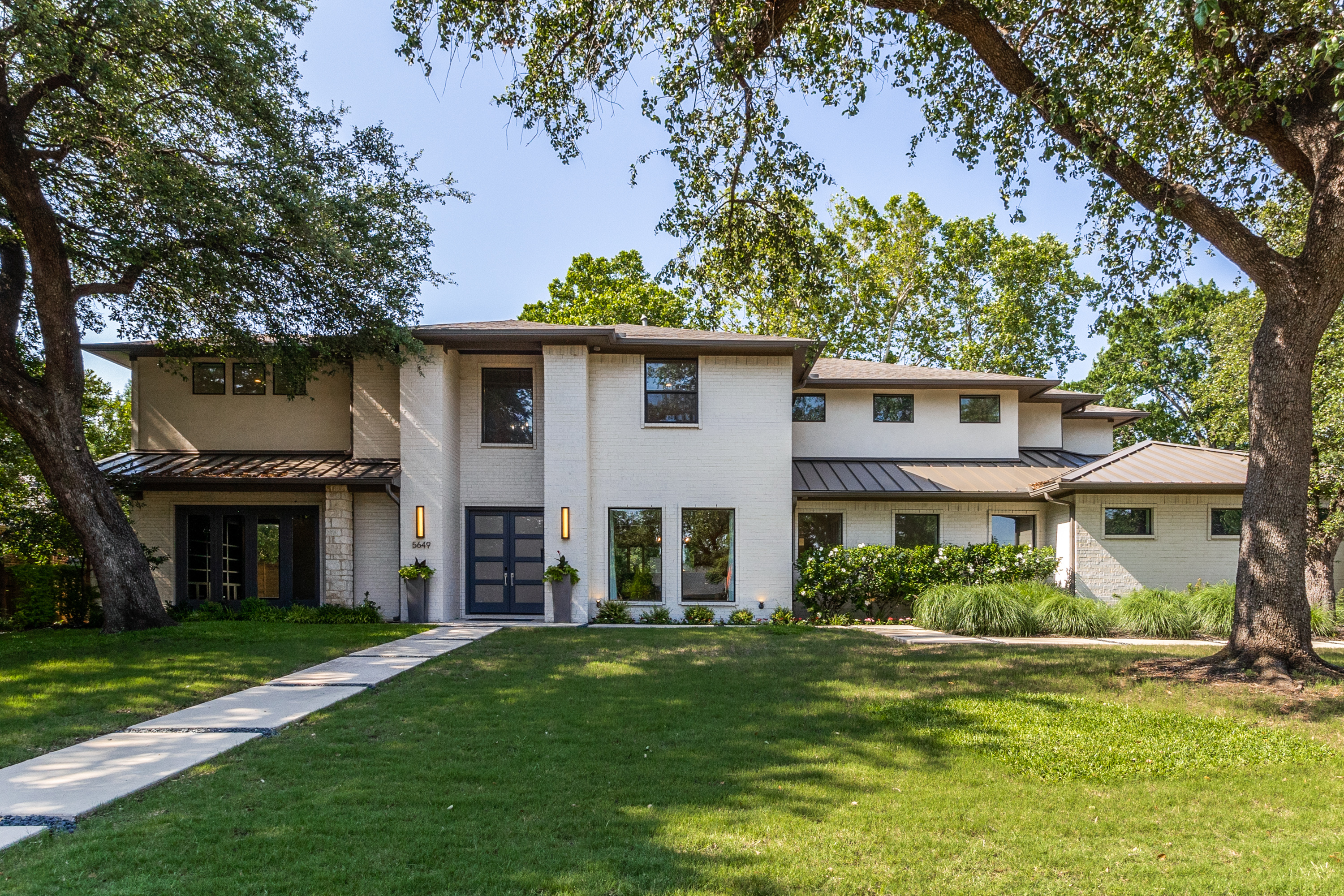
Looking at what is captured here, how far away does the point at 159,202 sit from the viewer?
10133mm

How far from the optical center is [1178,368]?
33.5 meters

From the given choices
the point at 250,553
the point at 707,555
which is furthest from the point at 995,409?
the point at 250,553

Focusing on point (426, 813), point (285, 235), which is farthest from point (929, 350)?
point (426, 813)

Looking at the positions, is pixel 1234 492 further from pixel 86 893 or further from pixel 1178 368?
pixel 1178 368

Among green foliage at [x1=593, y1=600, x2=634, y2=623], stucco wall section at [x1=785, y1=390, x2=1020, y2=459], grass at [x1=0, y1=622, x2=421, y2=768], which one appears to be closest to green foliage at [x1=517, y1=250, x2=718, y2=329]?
stucco wall section at [x1=785, y1=390, x2=1020, y2=459]

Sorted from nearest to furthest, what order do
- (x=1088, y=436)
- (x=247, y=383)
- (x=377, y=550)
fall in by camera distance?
(x=377, y=550) → (x=247, y=383) → (x=1088, y=436)

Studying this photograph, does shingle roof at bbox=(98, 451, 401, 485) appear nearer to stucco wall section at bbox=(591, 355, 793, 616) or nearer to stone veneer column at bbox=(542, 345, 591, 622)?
→ stone veneer column at bbox=(542, 345, 591, 622)

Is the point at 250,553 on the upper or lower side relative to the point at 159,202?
lower

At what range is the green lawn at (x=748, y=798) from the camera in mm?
3410

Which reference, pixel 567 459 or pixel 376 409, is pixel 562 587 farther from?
pixel 376 409

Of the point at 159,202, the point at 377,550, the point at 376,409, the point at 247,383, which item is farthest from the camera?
the point at 247,383

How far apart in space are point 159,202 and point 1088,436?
20446 millimetres

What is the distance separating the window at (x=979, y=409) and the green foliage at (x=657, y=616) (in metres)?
8.58

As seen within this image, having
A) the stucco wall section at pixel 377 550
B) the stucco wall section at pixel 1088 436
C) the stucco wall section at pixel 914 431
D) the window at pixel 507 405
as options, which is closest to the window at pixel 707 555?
the stucco wall section at pixel 914 431
